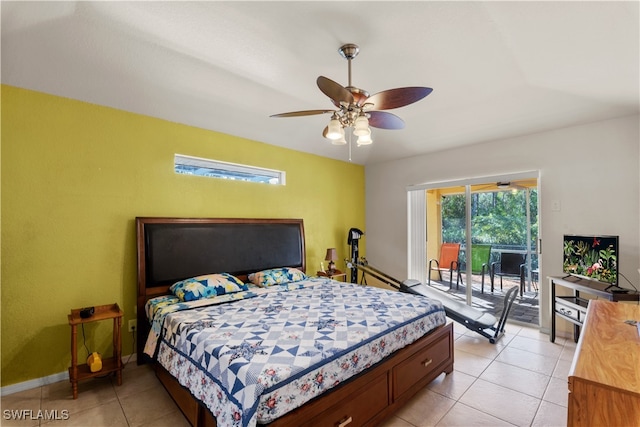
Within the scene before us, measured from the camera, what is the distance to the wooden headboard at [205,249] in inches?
122

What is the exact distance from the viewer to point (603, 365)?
1298 mm

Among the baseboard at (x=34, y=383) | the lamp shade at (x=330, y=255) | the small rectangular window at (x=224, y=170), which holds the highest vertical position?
the small rectangular window at (x=224, y=170)

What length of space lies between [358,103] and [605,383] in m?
1.95

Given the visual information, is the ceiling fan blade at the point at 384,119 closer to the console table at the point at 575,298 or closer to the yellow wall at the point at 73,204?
the yellow wall at the point at 73,204

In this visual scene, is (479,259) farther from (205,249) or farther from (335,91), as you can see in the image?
(205,249)

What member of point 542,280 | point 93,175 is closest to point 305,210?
point 93,175

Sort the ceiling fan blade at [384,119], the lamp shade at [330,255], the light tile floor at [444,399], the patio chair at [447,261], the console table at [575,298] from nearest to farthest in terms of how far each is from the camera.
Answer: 1. the light tile floor at [444,399]
2. the ceiling fan blade at [384,119]
3. the console table at [575,298]
4. the lamp shade at [330,255]
5. the patio chair at [447,261]

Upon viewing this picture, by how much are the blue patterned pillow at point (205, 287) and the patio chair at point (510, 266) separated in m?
3.71

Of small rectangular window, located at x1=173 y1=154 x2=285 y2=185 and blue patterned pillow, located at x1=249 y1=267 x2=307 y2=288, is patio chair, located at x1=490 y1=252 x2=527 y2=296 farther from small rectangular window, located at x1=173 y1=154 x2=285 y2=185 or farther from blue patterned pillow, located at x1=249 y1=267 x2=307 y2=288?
small rectangular window, located at x1=173 y1=154 x2=285 y2=185

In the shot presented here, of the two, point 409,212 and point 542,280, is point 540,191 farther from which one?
point 409,212

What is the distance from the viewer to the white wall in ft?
10.7

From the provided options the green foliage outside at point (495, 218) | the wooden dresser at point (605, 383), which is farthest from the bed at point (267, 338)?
the green foliage outside at point (495, 218)

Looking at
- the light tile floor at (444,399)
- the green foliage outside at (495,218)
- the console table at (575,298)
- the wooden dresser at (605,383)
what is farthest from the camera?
the green foliage outside at (495,218)

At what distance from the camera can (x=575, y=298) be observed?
132 inches
